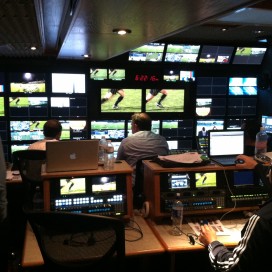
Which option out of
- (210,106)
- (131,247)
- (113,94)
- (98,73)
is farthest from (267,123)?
(131,247)

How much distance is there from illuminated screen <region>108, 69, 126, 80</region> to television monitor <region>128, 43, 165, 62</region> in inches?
8.8

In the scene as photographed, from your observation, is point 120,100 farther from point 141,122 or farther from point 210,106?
point 210,106

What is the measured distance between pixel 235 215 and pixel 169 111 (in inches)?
117

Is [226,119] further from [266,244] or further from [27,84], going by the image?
[266,244]

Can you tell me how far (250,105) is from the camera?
5625 mm

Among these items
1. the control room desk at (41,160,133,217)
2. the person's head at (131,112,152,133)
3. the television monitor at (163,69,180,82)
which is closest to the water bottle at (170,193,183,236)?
the control room desk at (41,160,133,217)

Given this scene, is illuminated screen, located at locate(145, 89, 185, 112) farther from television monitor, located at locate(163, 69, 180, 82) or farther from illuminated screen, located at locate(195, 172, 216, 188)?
illuminated screen, located at locate(195, 172, 216, 188)

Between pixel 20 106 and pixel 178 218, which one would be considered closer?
pixel 178 218

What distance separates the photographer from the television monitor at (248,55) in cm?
527

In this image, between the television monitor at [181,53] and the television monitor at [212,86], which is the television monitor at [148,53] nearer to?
the television monitor at [181,53]

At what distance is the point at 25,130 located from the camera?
475 cm

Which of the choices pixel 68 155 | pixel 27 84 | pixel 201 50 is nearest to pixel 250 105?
pixel 201 50

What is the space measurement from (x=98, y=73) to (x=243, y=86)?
8.21 ft

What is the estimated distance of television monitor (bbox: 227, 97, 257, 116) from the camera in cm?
551
